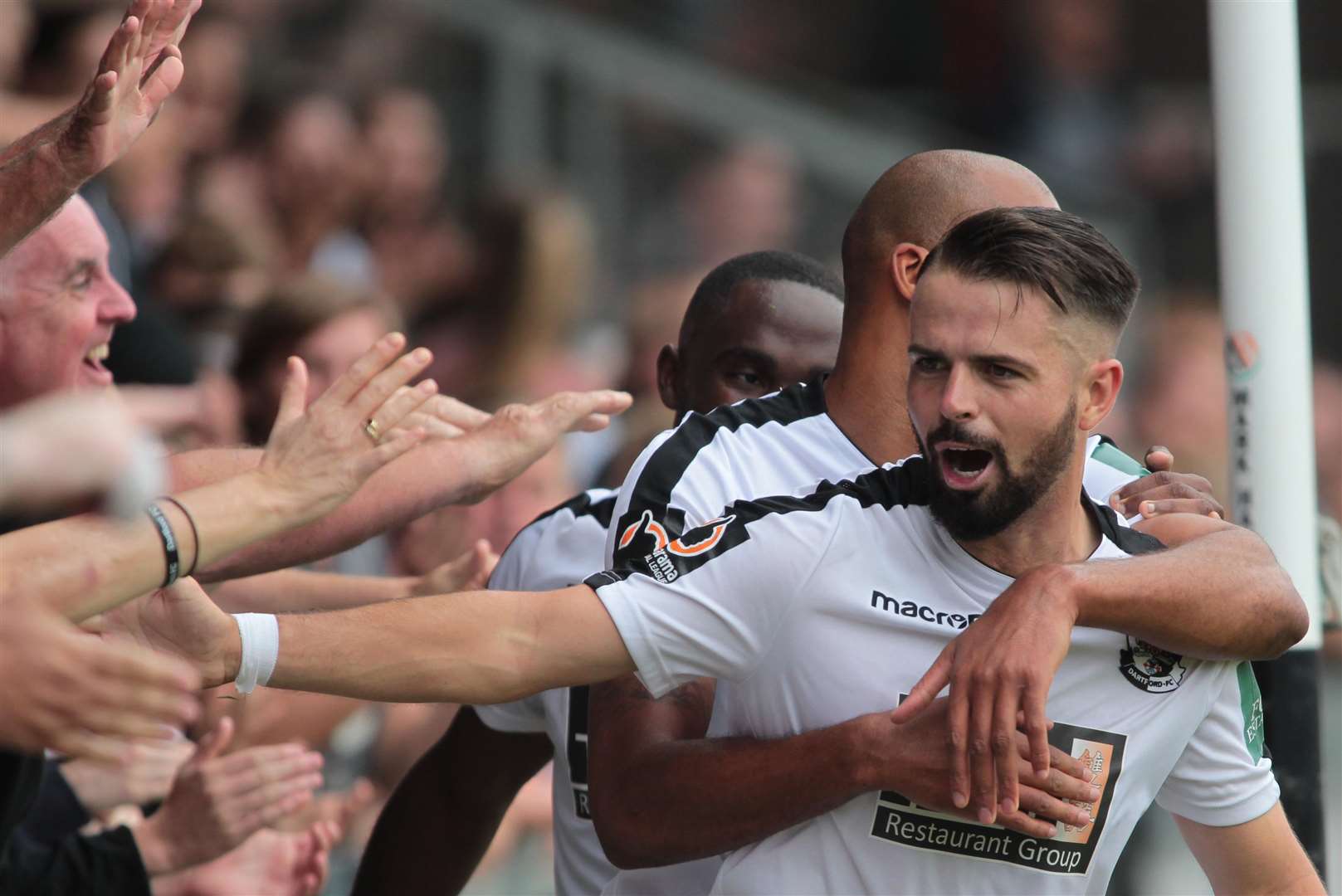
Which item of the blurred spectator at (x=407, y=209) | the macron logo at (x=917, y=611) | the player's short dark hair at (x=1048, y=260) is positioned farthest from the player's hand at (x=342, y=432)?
the blurred spectator at (x=407, y=209)

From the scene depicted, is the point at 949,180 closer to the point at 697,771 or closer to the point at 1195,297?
the point at 697,771

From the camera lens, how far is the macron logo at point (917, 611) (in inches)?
125

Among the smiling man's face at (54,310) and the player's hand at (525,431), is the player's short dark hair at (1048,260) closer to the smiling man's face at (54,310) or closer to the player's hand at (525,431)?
the player's hand at (525,431)

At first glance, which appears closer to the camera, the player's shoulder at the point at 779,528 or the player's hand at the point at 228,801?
the player's shoulder at the point at 779,528

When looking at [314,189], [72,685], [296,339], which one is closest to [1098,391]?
[72,685]

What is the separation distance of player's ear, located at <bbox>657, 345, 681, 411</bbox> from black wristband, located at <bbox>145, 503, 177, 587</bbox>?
5.89ft

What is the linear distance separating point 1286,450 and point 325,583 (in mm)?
2247

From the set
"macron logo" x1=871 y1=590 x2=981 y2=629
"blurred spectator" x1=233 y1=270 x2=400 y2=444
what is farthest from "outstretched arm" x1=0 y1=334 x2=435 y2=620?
"blurred spectator" x1=233 y1=270 x2=400 y2=444

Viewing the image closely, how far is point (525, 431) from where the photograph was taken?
150 inches

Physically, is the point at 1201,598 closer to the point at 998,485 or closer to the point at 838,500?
the point at 998,485

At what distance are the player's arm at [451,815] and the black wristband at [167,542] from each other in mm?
1673

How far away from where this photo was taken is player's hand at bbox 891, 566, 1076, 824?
2.95 meters

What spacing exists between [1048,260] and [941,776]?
2.78 ft

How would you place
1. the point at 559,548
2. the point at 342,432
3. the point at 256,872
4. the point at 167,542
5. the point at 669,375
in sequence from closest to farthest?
the point at 167,542 < the point at 342,432 < the point at 559,548 < the point at 669,375 < the point at 256,872
